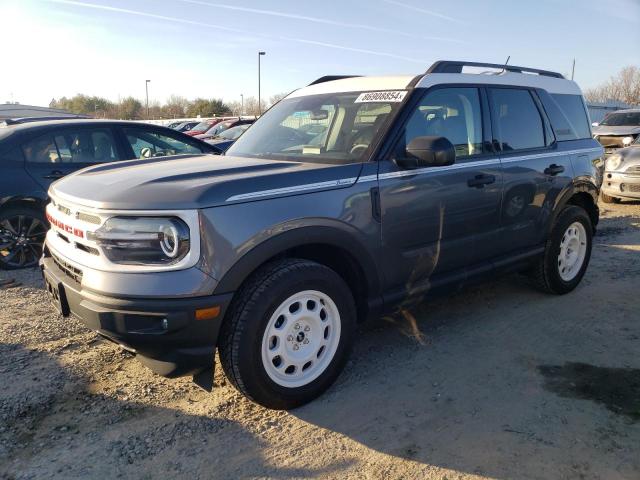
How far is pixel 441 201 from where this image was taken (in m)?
3.68

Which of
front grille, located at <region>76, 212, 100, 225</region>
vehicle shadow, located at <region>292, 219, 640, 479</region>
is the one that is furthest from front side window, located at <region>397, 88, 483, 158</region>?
front grille, located at <region>76, 212, 100, 225</region>

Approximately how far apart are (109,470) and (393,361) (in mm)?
1952

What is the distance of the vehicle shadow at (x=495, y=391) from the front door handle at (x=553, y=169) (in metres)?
1.22

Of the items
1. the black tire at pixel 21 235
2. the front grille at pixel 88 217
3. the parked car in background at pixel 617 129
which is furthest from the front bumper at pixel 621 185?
the front grille at pixel 88 217

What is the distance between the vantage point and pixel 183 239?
2617mm

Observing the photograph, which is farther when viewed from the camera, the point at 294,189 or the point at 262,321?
the point at 294,189

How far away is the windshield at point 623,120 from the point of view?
A: 16.1 metres

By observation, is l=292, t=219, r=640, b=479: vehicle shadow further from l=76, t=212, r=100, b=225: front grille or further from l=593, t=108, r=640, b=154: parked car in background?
l=593, t=108, r=640, b=154: parked car in background

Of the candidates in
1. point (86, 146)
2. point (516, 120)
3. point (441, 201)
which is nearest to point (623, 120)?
point (516, 120)

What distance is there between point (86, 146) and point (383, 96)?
161 inches

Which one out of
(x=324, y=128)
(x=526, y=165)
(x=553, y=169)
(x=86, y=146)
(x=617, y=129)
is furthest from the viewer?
(x=617, y=129)

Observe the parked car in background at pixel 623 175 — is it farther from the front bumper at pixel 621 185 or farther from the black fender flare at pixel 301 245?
the black fender flare at pixel 301 245

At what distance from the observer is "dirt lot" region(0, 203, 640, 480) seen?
2.62 m

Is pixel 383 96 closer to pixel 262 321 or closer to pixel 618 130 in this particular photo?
pixel 262 321
